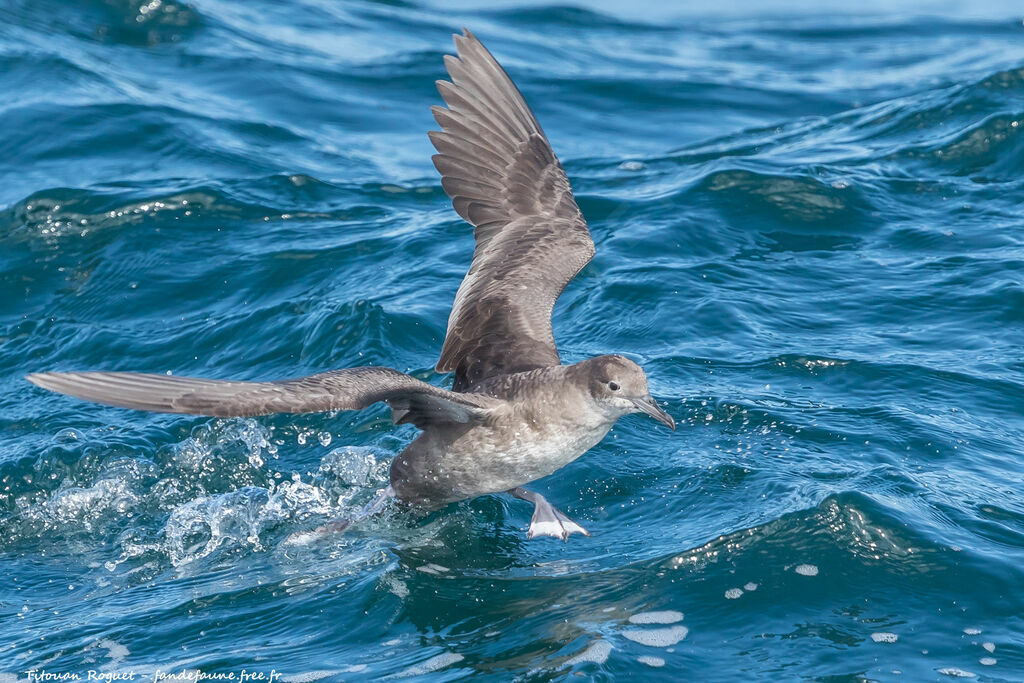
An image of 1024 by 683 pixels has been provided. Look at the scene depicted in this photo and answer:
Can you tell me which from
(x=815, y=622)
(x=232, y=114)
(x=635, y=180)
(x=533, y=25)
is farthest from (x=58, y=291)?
(x=533, y=25)

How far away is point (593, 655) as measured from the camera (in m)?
5.63

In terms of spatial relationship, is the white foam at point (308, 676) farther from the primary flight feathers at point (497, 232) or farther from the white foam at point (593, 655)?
the primary flight feathers at point (497, 232)

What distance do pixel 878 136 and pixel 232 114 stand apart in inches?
286

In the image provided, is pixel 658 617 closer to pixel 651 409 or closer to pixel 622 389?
pixel 651 409

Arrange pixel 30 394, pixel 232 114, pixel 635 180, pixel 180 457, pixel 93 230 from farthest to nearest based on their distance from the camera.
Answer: pixel 232 114
pixel 635 180
pixel 93 230
pixel 30 394
pixel 180 457

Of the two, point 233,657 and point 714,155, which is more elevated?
point 714,155

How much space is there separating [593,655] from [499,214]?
3.69 m

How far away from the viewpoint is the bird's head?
6.26 meters

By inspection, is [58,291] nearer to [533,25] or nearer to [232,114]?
[232,114]

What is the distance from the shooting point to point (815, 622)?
19.3 feet

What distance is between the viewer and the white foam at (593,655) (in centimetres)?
557

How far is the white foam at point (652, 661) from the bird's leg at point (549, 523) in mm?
1193

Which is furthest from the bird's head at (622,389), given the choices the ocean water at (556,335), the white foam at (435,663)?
the white foam at (435,663)

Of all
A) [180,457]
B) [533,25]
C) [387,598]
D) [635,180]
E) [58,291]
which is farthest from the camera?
[533,25]
